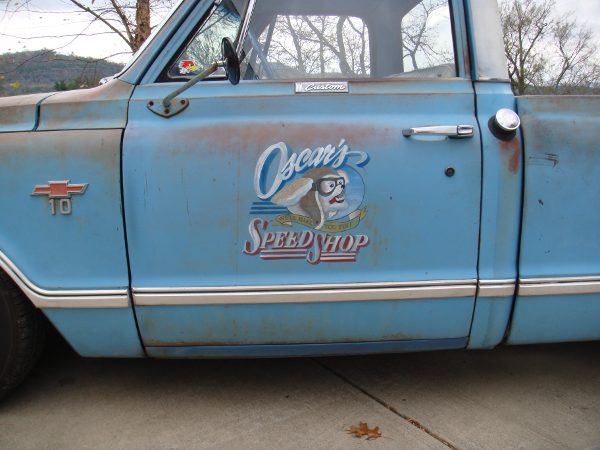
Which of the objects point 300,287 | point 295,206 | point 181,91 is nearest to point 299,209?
point 295,206

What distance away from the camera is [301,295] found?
1.77 m

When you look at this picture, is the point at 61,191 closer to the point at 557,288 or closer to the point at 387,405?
the point at 387,405

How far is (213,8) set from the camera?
1869 millimetres

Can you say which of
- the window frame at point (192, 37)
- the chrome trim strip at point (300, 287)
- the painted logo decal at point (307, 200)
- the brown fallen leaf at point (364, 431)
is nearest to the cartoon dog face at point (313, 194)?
the painted logo decal at point (307, 200)

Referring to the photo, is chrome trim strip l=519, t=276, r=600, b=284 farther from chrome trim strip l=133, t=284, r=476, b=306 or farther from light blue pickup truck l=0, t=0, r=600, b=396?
chrome trim strip l=133, t=284, r=476, b=306

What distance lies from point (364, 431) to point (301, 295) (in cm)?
64

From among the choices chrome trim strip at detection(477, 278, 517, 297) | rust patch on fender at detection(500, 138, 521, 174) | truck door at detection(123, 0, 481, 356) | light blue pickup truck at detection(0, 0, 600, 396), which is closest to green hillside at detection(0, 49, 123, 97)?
light blue pickup truck at detection(0, 0, 600, 396)

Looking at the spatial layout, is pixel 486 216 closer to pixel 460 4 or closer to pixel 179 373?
pixel 460 4

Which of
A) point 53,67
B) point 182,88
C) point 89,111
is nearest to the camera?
point 182,88

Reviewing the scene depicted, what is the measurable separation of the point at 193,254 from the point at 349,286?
2.09 ft

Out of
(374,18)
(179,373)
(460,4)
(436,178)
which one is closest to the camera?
(436,178)

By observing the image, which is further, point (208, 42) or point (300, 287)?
point (208, 42)

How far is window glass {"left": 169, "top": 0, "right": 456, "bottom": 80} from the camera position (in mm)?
1928

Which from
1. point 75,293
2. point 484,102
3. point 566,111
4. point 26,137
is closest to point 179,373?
point 75,293
